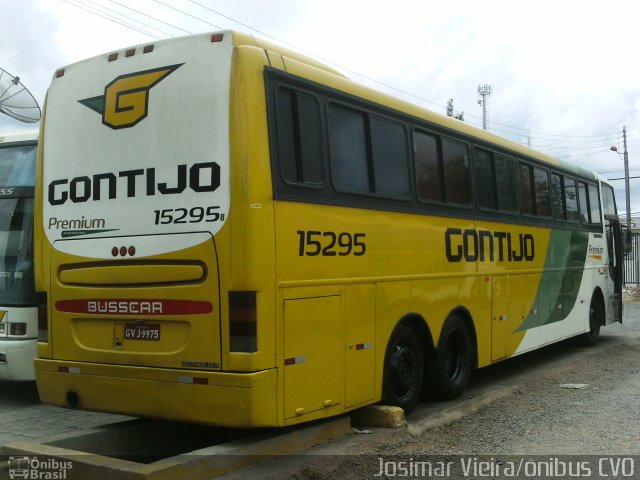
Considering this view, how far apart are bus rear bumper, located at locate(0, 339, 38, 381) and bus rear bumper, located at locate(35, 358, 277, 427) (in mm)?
2229

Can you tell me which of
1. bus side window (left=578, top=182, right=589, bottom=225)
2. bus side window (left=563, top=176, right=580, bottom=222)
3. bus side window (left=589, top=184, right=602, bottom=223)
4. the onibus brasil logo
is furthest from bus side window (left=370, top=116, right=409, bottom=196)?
bus side window (left=589, top=184, right=602, bottom=223)

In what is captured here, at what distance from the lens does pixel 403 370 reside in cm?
671

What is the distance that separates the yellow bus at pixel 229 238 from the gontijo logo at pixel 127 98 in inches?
0.6

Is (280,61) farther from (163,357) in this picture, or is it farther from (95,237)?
(163,357)

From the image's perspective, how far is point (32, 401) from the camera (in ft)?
27.7

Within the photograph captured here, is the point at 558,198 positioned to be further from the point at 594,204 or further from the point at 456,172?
the point at 456,172

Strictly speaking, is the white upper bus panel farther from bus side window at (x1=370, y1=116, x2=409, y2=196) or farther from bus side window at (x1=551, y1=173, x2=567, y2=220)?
bus side window at (x1=551, y1=173, x2=567, y2=220)

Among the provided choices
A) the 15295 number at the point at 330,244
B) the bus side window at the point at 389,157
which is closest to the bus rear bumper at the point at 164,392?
the 15295 number at the point at 330,244

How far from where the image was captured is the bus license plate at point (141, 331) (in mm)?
5105

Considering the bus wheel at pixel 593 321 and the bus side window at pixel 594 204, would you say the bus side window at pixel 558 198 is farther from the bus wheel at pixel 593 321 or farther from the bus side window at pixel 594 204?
the bus wheel at pixel 593 321

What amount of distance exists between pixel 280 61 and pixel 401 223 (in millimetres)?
2196

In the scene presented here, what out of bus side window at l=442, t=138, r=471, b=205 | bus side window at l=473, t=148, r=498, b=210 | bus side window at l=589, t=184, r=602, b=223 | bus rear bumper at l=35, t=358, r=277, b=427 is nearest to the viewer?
bus rear bumper at l=35, t=358, r=277, b=427

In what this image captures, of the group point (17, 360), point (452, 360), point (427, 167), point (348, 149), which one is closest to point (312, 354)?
point (348, 149)

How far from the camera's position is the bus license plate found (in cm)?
511
